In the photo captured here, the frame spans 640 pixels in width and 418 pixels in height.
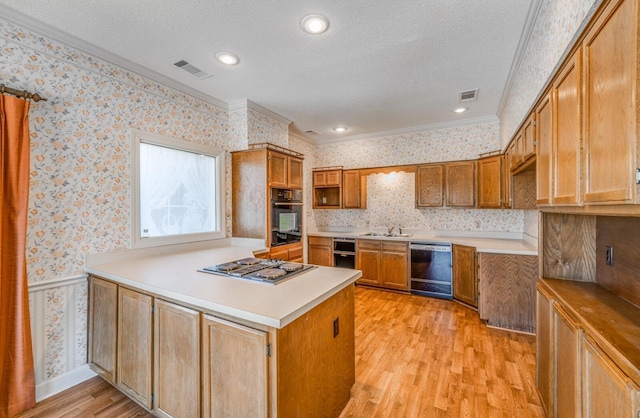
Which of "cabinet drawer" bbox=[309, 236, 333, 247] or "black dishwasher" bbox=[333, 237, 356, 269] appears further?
"cabinet drawer" bbox=[309, 236, 333, 247]

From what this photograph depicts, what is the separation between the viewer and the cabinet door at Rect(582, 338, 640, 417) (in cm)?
83

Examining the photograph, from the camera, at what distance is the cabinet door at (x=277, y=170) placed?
11.4ft

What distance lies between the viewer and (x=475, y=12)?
194 centimetres

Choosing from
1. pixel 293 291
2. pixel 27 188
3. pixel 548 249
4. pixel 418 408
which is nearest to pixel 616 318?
pixel 548 249

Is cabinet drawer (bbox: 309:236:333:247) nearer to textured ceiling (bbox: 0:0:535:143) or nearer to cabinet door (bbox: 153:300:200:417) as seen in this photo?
textured ceiling (bbox: 0:0:535:143)

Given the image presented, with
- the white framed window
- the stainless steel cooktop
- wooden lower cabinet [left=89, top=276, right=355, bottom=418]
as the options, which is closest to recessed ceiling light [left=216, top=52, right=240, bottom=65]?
the white framed window

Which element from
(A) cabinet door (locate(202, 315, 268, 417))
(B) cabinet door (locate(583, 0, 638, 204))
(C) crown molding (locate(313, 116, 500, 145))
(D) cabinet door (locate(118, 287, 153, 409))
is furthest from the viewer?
(C) crown molding (locate(313, 116, 500, 145))

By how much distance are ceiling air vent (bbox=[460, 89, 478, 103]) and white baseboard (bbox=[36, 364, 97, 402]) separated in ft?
15.5

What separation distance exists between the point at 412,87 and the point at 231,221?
9.37 ft

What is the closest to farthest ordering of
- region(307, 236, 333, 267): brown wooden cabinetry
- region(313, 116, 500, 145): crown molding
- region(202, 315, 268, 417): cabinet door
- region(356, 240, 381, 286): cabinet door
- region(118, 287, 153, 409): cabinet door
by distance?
region(202, 315, 268, 417): cabinet door < region(118, 287, 153, 409): cabinet door < region(313, 116, 500, 145): crown molding < region(356, 240, 381, 286): cabinet door < region(307, 236, 333, 267): brown wooden cabinetry

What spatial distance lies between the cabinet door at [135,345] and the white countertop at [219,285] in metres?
0.11

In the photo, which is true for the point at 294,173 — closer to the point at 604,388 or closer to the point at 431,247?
the point at 431,247

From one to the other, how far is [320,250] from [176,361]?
3.56m

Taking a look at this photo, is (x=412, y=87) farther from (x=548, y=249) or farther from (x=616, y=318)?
(x=616, y=318)
